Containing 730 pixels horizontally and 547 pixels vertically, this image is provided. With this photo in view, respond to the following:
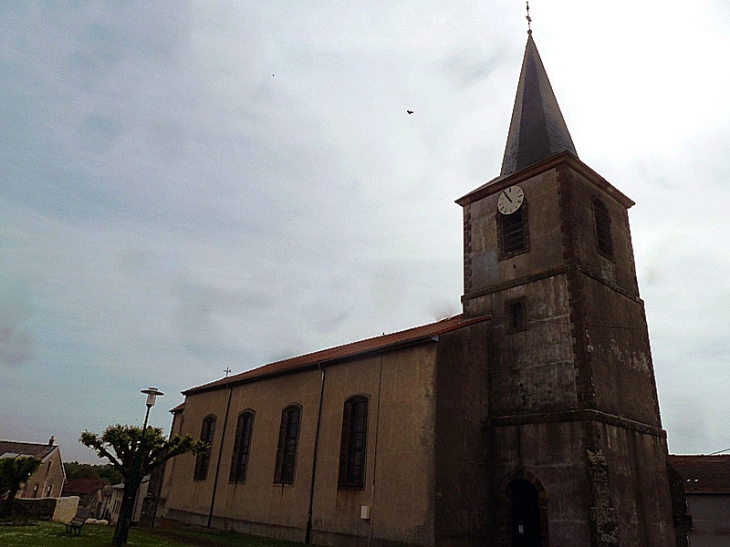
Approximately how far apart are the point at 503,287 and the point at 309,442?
9069 mm

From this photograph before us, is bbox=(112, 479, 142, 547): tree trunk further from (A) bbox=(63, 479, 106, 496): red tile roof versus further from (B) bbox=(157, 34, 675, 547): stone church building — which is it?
(A) bbox=(63, 479, 106, 496): red tile roof

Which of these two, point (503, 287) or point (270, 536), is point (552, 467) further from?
point (270, 536)

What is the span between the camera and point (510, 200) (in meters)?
20.0

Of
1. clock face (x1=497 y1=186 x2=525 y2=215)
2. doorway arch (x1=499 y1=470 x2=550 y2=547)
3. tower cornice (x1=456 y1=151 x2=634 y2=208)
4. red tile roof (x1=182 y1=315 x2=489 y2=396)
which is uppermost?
tower cornice (x1=456 y1=151 x2=634 y2=208)

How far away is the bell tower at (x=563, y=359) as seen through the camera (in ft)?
48.1

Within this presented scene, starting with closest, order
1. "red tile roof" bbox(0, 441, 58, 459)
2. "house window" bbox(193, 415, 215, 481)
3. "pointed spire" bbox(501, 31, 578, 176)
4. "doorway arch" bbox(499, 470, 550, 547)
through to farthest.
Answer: "doorway arch" bbox(499, 470, 550, 547)
"pointed spire" bbox(501, 31, 578, 176)
"house window" bbox(193, 415, 215, 481)
"red tile roof" bbox(0, 441, 58, 459)

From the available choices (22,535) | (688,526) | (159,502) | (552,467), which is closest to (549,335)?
(552,467)

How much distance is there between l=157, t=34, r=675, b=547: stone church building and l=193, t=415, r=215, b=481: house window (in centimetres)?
358

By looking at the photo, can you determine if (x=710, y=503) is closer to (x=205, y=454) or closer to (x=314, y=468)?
(x=314, y=468)

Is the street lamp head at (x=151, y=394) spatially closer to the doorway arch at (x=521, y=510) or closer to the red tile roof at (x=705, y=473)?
the doorway arch at (x=521, y=510)

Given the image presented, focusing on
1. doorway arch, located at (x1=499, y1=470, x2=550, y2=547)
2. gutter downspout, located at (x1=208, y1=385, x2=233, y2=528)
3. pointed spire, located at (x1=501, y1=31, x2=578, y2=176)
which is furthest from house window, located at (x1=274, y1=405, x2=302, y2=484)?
pointed spire, located at (x1=501, y1=31, x2=578, y2=176)

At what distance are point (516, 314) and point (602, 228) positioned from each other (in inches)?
188

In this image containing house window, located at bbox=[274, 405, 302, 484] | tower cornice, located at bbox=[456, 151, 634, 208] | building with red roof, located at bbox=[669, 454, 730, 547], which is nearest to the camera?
tower cornice, located at bbox=[456, 151, 634, 208]

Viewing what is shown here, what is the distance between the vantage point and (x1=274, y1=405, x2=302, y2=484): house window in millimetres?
20484
